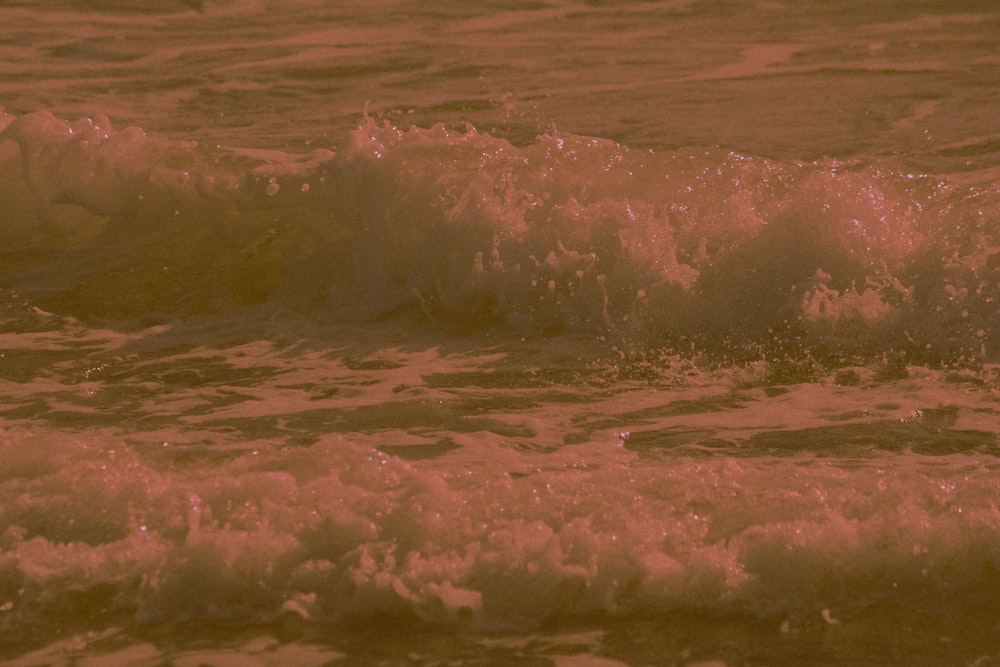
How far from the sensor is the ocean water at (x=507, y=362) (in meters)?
3.55

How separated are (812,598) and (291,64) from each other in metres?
8.58

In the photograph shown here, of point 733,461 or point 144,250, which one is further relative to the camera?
point 144,250

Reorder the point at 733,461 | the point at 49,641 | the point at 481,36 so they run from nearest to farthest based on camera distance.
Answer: the point at 49,641
the point at 733,461
the point at 481,36

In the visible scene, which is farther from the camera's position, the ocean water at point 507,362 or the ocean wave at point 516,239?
the ocean wave at point 516,239

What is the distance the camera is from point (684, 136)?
344 inches

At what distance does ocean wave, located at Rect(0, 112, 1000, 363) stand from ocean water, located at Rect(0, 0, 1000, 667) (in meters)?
0.02

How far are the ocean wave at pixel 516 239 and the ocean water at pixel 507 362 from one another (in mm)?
20

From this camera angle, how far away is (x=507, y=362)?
5.66 meters

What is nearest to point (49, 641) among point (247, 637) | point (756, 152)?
point (247, 637)

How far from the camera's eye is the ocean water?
3553 millimetres

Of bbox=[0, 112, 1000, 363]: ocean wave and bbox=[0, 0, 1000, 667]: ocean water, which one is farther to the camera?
bbox=[0, 112, 1000, 363]: ocean wave

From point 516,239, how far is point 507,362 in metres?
0.97

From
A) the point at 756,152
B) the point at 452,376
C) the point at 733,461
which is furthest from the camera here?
the point at 756,152

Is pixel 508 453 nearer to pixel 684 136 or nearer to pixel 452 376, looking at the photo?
pixel 452 376
